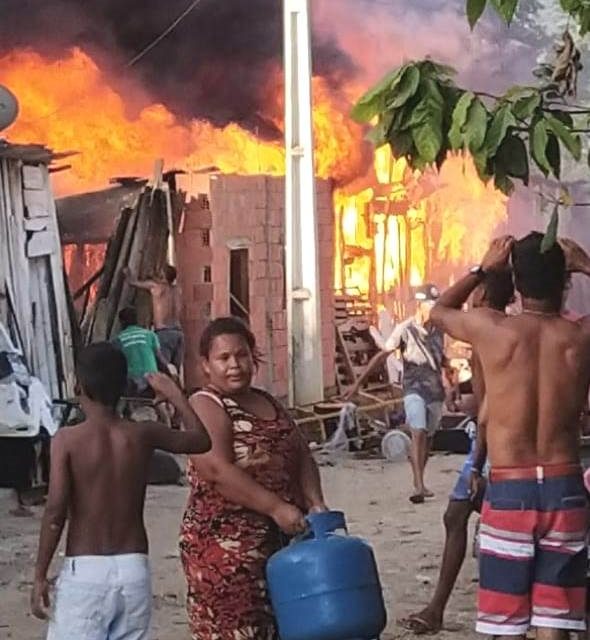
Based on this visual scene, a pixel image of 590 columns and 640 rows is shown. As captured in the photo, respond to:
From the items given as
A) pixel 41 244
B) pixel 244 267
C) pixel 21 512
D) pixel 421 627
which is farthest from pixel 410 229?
pixel 421 627

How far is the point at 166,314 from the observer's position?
50.1 feet

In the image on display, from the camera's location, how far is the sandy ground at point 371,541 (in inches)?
295

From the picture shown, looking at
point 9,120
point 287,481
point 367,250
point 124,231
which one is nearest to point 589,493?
point 287,481

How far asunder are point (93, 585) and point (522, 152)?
6.48 feet

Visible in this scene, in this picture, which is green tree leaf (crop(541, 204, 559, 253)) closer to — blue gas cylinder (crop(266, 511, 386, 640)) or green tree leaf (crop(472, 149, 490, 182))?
green tree leaf (crop(472, 149, 490, 182))

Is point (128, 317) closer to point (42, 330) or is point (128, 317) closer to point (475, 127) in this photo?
point (42, 330)

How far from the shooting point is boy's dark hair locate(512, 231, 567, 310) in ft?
15.4

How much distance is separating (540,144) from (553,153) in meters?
0.12

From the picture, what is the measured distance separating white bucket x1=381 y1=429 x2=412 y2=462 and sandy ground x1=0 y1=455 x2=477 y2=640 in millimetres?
376

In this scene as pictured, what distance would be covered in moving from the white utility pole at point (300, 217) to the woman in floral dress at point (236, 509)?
1163cm

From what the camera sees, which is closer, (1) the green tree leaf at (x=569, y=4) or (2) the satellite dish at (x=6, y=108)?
(1) the green tree leaf at (x=569, y=4)

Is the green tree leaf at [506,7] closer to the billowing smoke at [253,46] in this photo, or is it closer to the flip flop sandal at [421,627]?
the flip flop sandal at [421,627]

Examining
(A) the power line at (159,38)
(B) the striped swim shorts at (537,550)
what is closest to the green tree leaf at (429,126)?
(B) the striped swim shorts at (537,550)

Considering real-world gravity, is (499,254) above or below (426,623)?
above
